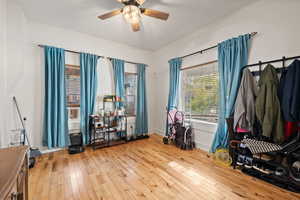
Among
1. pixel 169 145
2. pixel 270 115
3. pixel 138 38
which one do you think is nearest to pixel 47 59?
pixel 138 38

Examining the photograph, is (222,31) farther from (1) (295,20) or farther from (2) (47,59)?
(2) (47,59)

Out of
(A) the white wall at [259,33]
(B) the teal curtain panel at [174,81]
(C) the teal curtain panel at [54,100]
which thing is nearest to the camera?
(A) the white wall at [259,33]

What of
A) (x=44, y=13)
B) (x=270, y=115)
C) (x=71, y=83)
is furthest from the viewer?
(x=71, y=83)

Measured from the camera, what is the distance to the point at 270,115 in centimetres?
182

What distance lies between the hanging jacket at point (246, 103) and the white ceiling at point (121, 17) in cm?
137

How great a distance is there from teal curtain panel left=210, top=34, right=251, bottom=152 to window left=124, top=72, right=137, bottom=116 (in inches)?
96.9

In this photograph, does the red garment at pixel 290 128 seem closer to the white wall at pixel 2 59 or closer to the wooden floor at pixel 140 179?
the wooden floor at pixel 140 179

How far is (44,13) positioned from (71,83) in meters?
1.44

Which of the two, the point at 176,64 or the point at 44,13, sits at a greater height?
the point at 44,13

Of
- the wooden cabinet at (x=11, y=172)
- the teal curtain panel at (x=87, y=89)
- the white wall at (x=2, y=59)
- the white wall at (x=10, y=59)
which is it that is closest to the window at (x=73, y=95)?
the teal curtain panel at (x=87, y=89)

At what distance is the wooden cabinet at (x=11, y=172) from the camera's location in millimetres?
644

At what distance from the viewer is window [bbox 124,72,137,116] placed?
4059mm

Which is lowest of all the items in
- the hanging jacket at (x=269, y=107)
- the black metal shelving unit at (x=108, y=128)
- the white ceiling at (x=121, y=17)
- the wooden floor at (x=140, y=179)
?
the wooden floor at (x=140, y=179)

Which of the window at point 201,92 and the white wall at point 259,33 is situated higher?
the white wall at point 259,33
